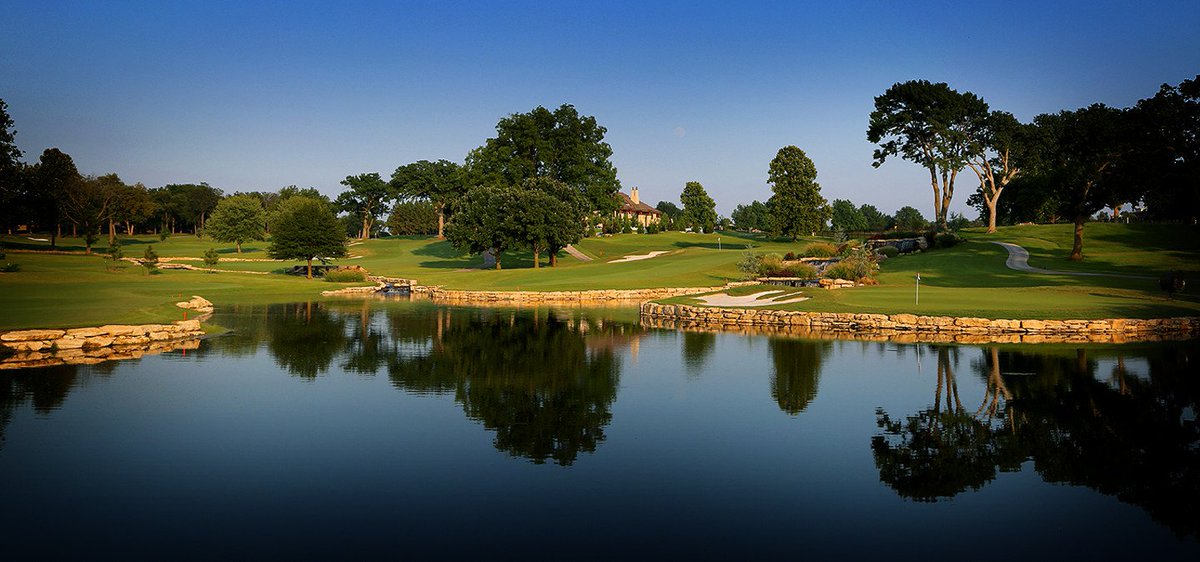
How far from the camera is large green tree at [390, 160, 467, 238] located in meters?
98.9

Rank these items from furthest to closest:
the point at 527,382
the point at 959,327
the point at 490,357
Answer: the point at 959,327 → the point at 490,357 → the point at 527,382

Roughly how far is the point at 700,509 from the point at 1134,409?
10.7 meters

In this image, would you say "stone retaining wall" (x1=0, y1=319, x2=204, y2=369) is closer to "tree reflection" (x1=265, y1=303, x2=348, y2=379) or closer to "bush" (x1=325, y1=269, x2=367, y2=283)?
"tree reflection" (x1=265, y1=303, x2=348, y2=379)

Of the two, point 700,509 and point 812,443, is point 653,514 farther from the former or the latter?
point 812,443

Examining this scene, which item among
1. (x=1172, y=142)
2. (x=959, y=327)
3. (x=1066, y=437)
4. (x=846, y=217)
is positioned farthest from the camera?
(x=846, y=217)

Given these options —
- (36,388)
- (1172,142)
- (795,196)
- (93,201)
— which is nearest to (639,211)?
(795,196)

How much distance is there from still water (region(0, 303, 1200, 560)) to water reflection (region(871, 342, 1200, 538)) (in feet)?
0.22

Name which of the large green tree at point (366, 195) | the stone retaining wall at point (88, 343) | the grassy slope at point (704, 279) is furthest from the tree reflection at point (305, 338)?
the large green tree at point (366, 195)

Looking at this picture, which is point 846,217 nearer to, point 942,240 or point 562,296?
point 942,240

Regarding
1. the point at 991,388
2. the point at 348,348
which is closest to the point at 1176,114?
the point at 991,388

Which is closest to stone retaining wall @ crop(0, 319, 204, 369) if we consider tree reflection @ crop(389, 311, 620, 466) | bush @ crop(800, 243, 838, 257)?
tree reflection @ crop(389, 311, 620, 466)

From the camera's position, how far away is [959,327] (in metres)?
27.7

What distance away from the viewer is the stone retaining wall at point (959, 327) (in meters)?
26.4

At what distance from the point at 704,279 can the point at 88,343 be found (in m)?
36.1
